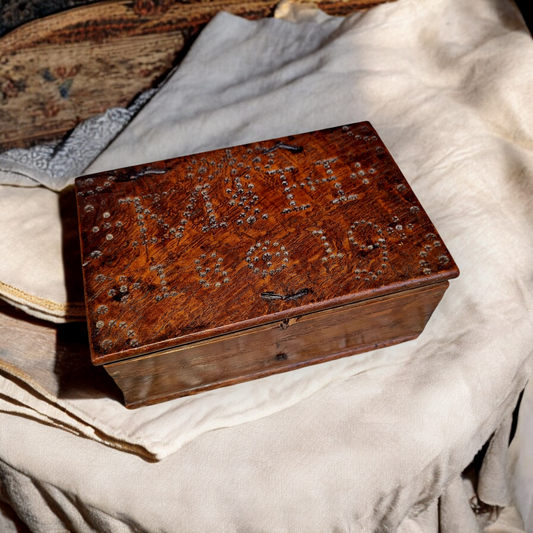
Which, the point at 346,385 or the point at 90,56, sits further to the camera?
the point at 90,56

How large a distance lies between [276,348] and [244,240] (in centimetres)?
16

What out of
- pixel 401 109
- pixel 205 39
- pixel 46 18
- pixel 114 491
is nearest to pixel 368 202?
pixel 401 109

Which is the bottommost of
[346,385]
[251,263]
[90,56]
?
[346,385]

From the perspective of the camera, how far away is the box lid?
2.56 feet

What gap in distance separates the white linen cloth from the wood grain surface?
0.15 m

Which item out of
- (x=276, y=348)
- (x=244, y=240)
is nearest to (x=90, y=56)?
(x=244, y=240)

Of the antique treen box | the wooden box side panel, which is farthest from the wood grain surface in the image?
the wooden box side panel

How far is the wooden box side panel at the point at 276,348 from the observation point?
2.65ft

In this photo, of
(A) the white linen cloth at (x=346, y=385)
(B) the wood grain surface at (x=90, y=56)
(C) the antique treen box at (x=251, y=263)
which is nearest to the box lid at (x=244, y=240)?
(C) the antique treen box at (x=251, y=263)

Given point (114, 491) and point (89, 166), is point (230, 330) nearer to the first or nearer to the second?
point (114, 491)

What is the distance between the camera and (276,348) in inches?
34.5

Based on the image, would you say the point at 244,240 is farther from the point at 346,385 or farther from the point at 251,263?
the point at 346,385

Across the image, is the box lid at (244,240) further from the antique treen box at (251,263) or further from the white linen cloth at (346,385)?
the white linen cloth at (346,385)

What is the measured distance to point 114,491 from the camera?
2.76 ft
